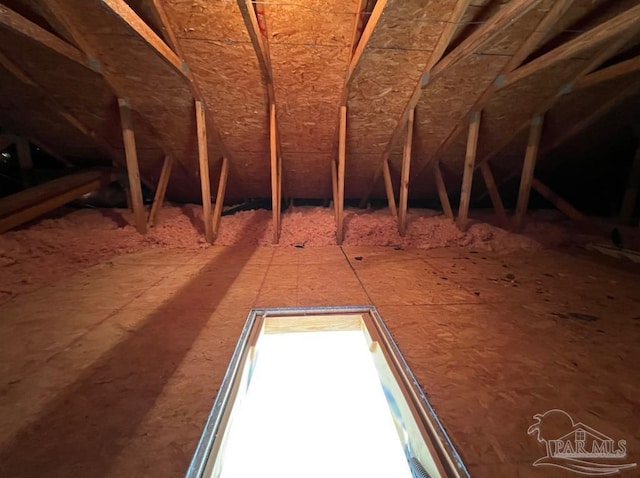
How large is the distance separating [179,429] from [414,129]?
3.47 meters

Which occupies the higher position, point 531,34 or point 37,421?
point 531,34

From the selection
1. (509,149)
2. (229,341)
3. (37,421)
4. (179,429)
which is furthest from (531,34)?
(37,421)

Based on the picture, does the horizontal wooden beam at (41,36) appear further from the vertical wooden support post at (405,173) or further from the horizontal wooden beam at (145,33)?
the vertical wooden support post at (405,173)

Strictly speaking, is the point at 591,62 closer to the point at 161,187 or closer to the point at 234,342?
the point at 234,342

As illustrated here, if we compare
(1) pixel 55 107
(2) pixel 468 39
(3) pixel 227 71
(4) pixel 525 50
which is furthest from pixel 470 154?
(1) pixel 55 107

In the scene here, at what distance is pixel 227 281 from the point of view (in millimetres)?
2297

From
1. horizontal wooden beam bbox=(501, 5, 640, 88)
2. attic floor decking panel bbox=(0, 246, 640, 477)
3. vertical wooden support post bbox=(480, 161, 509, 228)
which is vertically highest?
horizontal wooden beam bbox=(501, 5, 640, 88)

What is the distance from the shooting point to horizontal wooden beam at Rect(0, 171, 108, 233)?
247cm

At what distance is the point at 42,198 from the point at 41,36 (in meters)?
1.61

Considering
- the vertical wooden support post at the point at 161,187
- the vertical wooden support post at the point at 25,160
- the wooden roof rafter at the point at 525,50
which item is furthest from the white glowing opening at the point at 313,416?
the vertical wooden support post at the point at 25,160

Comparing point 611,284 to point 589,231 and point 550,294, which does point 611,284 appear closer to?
point 550,294

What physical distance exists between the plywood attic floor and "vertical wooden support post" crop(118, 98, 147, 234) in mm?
893

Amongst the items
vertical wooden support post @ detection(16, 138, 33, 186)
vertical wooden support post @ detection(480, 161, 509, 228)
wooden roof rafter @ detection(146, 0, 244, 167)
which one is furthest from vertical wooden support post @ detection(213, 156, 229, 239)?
vertical wooden support post @ detection(480, 161, 509, 228)

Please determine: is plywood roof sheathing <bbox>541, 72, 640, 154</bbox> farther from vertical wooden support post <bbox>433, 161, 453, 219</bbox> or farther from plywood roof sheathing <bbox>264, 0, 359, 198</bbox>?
plywood roof sheathing <bbox>264, 0, 359, 198</bbox>
